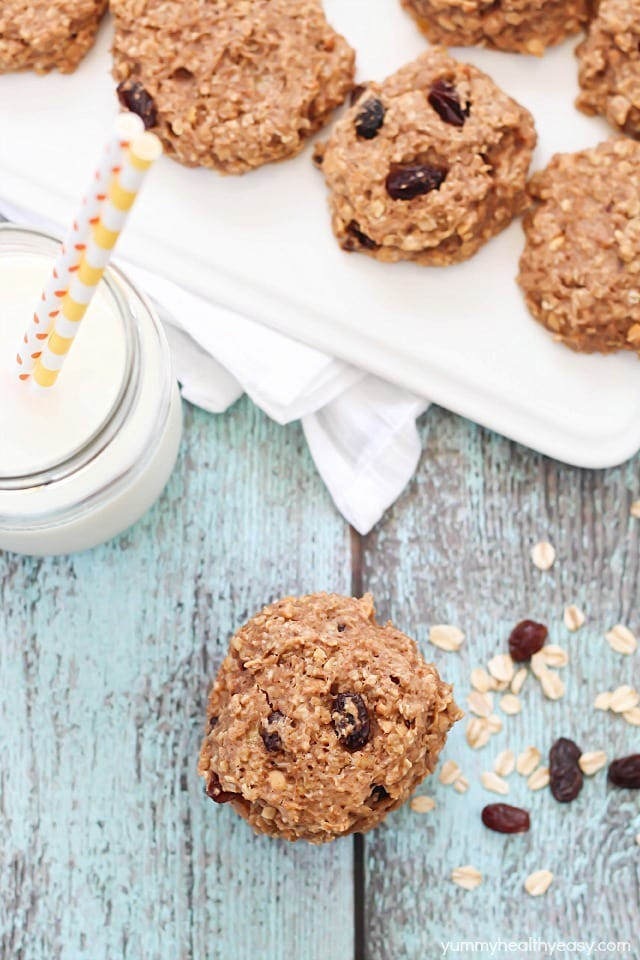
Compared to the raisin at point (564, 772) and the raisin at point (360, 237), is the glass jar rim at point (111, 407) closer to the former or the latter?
the raisin at point (360, 237)

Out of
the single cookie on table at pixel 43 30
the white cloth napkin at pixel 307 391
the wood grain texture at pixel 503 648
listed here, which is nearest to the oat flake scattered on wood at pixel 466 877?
the wood grain texture at pixel 503 648

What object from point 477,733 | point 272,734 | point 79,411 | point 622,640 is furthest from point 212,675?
point 622,640

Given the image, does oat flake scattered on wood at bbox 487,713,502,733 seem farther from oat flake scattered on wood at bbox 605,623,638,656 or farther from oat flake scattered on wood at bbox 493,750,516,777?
oat flake scattered on wood at bbox 605,623,638,656

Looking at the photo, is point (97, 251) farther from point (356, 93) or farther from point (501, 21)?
point (501, 21)

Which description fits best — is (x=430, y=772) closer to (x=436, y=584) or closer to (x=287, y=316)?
(x=436, y=584)

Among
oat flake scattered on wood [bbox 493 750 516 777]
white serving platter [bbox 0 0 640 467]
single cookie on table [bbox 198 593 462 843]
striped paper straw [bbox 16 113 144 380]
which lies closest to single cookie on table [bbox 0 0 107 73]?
white serving platter [bbox 0 0 640 467]
